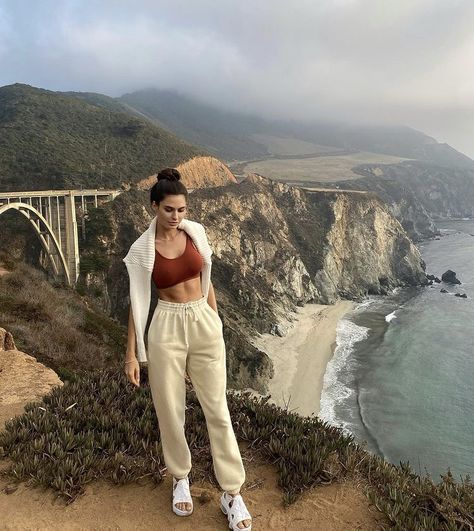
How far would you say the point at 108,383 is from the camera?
6250mm

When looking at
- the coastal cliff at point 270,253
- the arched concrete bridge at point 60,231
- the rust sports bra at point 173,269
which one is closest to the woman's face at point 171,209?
the rust sports bra at point 173,269

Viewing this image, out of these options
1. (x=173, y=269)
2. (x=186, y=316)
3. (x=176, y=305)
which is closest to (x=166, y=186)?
(x=173, y=269)

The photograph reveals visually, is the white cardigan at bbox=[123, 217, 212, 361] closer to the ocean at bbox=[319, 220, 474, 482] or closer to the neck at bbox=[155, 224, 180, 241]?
the neck at bbox=[155, 224, 180, 241]

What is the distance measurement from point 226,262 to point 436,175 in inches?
5949

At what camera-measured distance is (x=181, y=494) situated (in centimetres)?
369

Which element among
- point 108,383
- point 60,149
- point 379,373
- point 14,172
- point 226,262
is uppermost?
point 60,149

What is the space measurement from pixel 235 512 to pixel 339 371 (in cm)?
3031

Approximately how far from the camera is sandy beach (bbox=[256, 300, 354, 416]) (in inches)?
1090

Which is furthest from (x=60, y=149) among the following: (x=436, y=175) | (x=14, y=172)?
(x=436, y=175)

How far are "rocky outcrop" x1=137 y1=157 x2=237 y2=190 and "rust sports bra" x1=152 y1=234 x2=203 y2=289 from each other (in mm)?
50254

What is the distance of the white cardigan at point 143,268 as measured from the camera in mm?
3299

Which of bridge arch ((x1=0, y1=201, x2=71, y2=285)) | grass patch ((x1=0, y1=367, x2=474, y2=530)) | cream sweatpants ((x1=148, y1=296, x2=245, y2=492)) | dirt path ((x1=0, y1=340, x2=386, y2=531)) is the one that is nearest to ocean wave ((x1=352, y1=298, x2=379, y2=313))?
bridge arch ((x1=0, y1=201, x2=71, y2=285))

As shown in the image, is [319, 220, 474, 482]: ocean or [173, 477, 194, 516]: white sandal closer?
[173, 477, 194, 516]: white sandal

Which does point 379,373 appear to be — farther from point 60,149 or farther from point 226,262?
point 60,149
